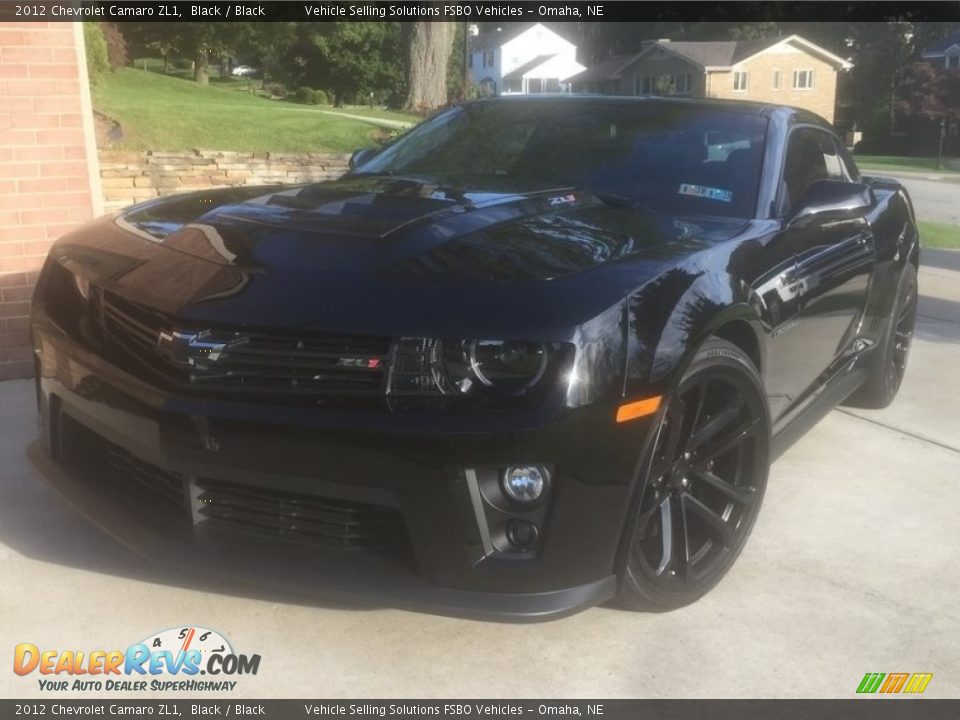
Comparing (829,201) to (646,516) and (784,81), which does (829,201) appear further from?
(784,81)

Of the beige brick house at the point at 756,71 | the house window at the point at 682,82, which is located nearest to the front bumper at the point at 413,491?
the beige brick house at the point at 756,71

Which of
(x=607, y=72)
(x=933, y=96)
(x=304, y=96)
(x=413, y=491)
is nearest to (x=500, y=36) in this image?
(x=607, y=72)

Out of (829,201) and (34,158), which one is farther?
(34,158)

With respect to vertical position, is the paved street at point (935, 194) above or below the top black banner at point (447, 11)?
below

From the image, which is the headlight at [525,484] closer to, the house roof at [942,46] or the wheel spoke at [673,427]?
the wheel spoke at [673,427]

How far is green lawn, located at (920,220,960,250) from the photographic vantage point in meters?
12.9

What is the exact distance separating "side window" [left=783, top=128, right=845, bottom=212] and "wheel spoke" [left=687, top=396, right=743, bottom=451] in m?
1.08

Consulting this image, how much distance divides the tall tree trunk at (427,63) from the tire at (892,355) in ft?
58.4

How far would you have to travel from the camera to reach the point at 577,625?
3.02 metres

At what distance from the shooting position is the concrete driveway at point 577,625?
2.75 metres

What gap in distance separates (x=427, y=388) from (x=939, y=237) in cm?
1268

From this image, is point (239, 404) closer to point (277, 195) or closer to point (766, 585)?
point (277, 195)

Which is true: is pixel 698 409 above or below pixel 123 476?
above
